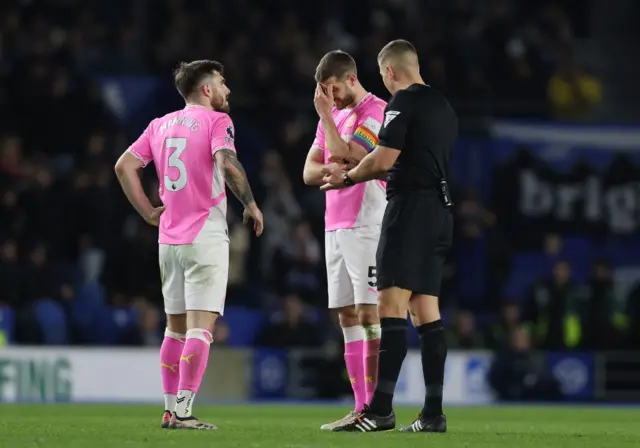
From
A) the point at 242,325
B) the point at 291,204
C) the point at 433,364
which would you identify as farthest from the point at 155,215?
the point at 291,204

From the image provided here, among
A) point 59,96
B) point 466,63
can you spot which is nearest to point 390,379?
point 59,96

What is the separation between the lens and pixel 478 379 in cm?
1766

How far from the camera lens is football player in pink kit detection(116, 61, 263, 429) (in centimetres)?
850

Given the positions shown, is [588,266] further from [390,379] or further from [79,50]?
[390,379]

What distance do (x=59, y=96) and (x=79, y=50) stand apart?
6.08ft

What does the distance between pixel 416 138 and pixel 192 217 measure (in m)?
1.50

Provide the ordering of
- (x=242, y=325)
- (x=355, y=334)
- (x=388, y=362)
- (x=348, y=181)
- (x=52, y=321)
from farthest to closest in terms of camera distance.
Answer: (x=242, y=325)
(x=52, y=321)
(x=355, y=334)
(x=348, y=181)
(x=388, y=362)

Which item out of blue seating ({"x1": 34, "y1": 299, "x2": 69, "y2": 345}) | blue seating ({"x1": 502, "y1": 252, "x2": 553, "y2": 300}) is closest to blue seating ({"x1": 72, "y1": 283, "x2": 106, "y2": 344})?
blue seating ({"x1": 34, "y1": 299, "x2": 69, "y2": 345})

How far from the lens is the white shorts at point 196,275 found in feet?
28.1

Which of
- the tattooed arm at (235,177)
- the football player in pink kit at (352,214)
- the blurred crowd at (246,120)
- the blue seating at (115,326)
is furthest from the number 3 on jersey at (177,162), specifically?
the blue seating at (115,326)

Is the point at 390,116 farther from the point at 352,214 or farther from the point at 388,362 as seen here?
the point at 388,362

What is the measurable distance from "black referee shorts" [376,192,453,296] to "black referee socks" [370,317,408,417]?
24 centimetres

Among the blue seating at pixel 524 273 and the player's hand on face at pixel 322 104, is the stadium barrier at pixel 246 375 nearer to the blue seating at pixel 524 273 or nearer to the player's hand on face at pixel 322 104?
the blue seating at pixel 524 273

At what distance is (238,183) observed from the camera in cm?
848
